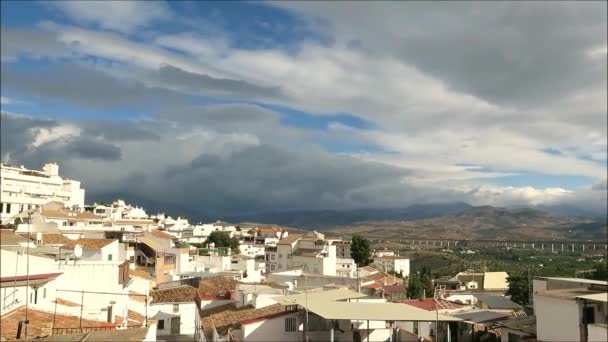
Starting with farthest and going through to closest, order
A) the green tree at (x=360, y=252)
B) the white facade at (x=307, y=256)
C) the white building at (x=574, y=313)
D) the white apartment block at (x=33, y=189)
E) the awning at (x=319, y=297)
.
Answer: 1. the green tree at (x=360, y=252)
2. the white apartment block at (x=33, y=189)
3. the white facade at (x=307, y=256)
4. the awning at (x=319, y=297)
5. the white building at (x=574, y=313)

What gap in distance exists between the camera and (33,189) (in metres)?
72.6

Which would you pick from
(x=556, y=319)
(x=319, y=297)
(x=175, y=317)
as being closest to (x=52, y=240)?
(x=175, y=317)

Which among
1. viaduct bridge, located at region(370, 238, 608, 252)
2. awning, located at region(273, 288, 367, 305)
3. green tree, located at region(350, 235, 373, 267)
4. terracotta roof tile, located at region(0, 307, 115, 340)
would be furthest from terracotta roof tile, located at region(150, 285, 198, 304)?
viaduct bridge, located at region(370, 238, 608, 252)

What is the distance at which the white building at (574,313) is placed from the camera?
14.6 m

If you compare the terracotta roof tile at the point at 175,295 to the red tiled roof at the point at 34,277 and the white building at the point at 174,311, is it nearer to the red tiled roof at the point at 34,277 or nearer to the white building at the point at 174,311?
the white building at the point at 174,311

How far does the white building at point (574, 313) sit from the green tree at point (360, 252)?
188ft

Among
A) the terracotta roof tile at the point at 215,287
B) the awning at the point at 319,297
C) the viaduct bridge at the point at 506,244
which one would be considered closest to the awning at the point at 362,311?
the awning at the point at 319,297

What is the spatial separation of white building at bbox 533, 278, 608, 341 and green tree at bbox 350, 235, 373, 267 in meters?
57.4

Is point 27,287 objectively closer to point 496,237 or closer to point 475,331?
point 475,331

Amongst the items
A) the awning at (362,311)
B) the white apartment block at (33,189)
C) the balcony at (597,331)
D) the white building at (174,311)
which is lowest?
the white building at (174,311)

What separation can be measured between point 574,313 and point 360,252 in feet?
196

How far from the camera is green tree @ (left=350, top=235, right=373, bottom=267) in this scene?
243 feet

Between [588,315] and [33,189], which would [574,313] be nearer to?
[588,315]

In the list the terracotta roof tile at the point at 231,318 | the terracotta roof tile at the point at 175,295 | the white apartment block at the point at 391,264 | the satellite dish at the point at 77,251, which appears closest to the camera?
the satellite dish at the point at 77,251
